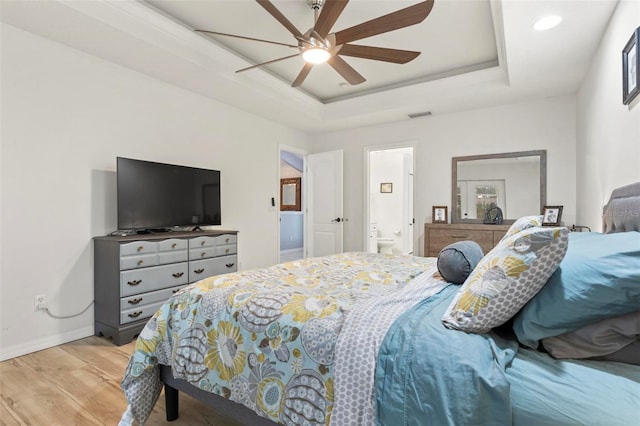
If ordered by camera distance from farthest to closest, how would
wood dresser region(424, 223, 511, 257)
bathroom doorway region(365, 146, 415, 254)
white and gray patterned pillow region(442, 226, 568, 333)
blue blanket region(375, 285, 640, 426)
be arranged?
bathroom doorway region(365, 146, 415, 254) < wood dresser region(424, 223, 511, 257) < white and gray patterned pillow region(442, 226, 568, 333) < blue blanket region(375, 285, 640, 426)

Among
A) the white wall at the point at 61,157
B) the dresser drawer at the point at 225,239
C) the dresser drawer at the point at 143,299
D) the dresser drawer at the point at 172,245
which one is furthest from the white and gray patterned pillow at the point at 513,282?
the white wall at the point at 61,157

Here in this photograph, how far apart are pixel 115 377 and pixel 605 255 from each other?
2683mm

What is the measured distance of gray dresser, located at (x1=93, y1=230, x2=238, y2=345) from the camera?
2.75m

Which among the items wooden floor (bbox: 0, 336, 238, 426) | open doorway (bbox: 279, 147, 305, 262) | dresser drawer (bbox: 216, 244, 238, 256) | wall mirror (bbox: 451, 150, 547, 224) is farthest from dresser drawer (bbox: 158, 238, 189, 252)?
open doorway (bbox: 279, 147, 305, 262)

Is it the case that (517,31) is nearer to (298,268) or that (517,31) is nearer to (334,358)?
(298,268)

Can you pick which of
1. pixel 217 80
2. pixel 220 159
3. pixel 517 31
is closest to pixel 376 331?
pixel 517 31

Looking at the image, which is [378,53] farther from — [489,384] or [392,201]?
[392,201]

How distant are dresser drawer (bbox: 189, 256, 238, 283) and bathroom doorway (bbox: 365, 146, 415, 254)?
3.38m

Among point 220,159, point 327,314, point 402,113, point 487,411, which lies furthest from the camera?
point 402,113

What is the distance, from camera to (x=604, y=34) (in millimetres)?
2498

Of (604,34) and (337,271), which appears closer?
(337,271)

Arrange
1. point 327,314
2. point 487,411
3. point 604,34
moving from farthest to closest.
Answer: point 604,34 < point 327,314 < point 487,411

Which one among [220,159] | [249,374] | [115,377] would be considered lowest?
[115,377]

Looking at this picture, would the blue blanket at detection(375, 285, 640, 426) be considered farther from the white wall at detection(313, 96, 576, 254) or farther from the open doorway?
the open doorway
